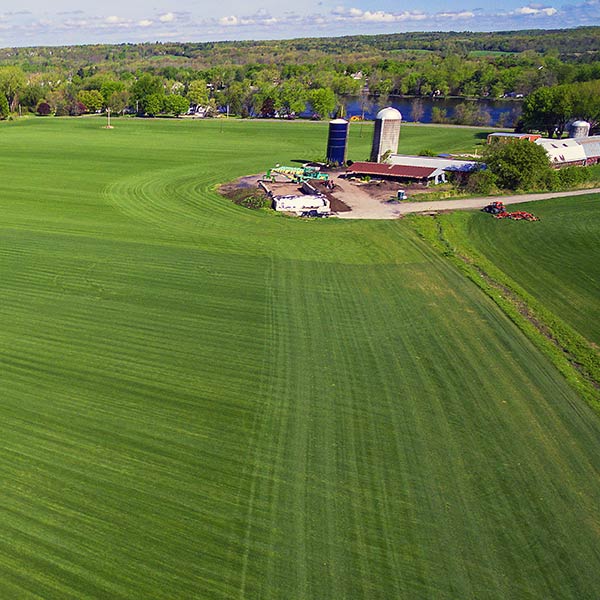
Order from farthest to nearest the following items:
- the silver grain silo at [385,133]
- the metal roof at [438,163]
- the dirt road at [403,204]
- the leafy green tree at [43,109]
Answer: the leafy green tree at [43,109] < the silver grain silo at [385,133] < the metal roof at [438,163] < the dirt road at [403,204]

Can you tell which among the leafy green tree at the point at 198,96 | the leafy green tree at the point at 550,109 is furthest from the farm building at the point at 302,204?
the leafy green tree at the point at 198,96

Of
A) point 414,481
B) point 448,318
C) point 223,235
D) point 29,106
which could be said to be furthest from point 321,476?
point 29,106

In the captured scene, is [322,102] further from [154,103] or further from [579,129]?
[579,129]

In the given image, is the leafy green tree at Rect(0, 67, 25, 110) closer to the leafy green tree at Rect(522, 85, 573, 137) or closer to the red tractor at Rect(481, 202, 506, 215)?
the leafy green tree at Rect(522, 85, 573, 137)

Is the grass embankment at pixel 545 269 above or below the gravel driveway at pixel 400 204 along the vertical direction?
below

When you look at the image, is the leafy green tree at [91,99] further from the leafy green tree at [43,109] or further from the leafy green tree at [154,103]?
the leafy green tree at [154,103]

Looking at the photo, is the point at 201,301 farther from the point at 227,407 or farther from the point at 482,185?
the point at 482,185
